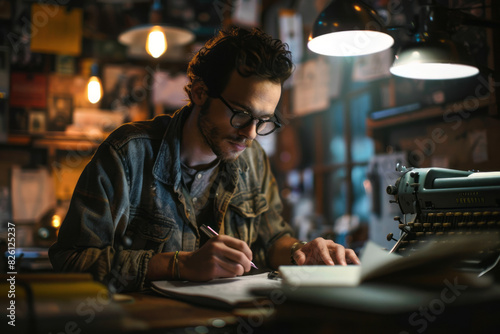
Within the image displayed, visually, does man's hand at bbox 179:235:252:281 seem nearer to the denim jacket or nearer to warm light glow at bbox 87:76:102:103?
the denim jacket

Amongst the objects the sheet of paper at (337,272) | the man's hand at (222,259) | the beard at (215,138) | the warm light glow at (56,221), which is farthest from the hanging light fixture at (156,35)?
the sheet of paper at (337,272)

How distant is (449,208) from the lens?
1.41 meters

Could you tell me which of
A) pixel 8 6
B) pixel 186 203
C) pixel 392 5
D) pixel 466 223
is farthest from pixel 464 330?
pixel 8 6

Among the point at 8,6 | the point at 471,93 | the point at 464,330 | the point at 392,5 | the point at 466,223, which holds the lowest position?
the point at 464,330

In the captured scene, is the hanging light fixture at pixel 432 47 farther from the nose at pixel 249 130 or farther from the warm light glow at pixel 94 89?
the warm light glow at pixel 94 89

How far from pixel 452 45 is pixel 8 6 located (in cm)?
371

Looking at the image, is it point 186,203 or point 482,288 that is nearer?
point 482,288

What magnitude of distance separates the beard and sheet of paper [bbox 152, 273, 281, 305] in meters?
0.45

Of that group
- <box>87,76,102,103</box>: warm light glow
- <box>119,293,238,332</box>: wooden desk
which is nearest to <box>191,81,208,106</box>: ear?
<box>119,293,238,332</box>: wooden desk

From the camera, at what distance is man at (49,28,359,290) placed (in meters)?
1.30

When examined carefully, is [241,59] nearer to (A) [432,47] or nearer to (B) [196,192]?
(B) [196,192]

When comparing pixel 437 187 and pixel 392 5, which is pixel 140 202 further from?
pixel 392 5

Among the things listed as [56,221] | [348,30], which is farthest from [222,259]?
[56,221]

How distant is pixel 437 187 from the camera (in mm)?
1457
